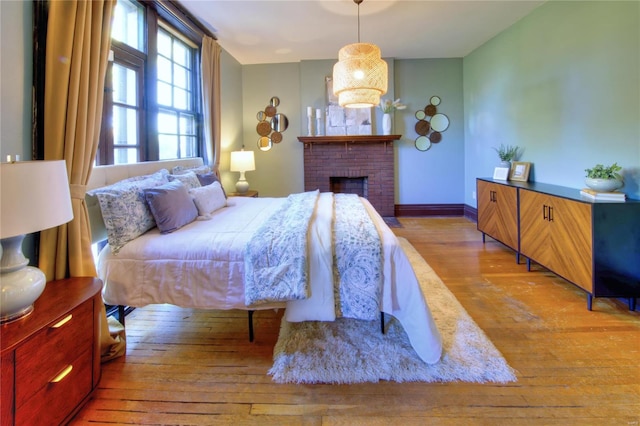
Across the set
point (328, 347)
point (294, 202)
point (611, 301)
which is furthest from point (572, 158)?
point (328, 347)

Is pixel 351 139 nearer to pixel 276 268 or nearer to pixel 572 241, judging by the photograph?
pixel 572 241

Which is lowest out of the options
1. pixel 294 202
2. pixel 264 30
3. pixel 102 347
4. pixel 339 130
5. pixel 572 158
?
pixel 102 347

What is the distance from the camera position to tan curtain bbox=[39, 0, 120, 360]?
69.4 inches

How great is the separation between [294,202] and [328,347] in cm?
137

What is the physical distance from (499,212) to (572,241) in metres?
1.24

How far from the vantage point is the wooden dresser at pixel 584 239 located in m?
2.38

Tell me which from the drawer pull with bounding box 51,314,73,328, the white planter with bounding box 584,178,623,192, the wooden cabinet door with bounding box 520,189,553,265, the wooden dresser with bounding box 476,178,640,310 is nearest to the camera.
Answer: the drawer pull with bounding box 51,314,73,328

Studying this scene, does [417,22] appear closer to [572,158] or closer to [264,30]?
[264,30]

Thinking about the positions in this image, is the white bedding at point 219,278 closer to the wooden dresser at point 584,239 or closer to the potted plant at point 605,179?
the wooden dresser at point 584,239

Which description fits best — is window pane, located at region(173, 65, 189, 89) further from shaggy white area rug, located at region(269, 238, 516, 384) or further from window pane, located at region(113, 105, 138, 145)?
Result: shaggy white area rug, located at region(269, 238, 516, 384)

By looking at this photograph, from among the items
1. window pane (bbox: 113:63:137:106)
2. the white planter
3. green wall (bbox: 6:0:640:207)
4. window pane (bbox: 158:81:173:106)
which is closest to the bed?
green wall (bbox: 6:0:640:207)

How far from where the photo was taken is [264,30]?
14.0 feet

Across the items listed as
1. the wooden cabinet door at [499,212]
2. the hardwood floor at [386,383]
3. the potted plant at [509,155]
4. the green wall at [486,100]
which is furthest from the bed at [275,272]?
the potted plant at [509,155]

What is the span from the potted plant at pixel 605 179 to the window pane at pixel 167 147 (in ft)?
13.0
